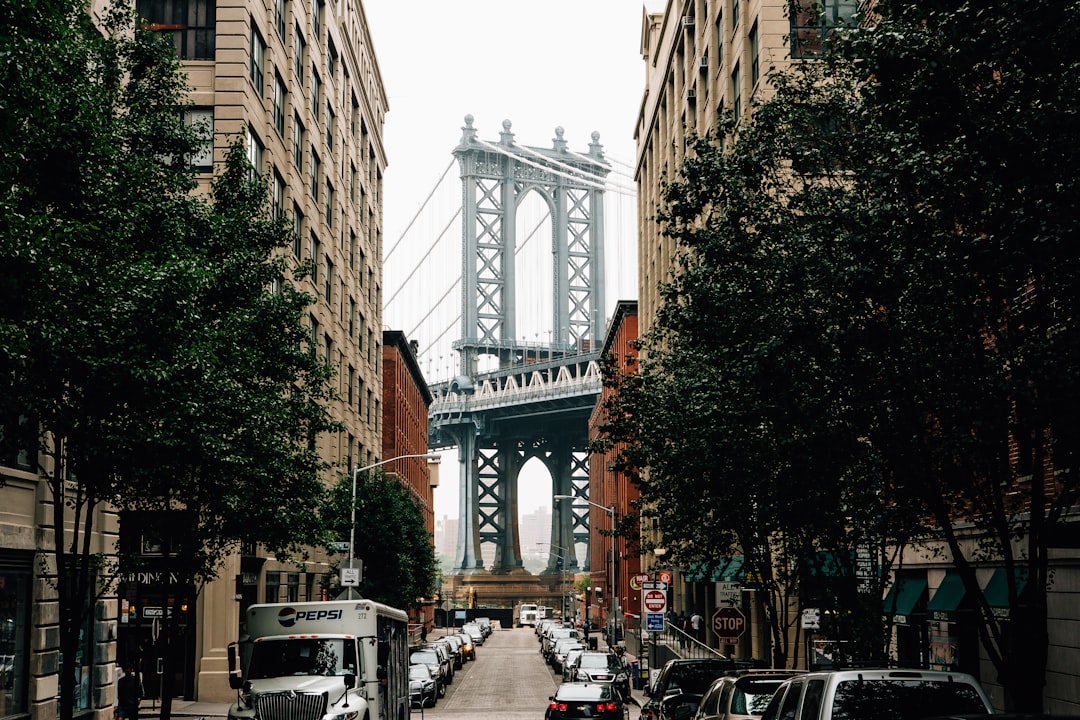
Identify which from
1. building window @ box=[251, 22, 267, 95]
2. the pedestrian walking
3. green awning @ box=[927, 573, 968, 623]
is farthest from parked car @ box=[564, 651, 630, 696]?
building window @ box=[251, 22, 267, 95]

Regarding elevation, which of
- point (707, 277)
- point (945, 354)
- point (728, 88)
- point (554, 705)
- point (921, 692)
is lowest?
point (554, 705)

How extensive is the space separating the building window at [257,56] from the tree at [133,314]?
49.6 feet

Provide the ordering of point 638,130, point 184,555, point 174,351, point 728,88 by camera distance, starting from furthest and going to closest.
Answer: point 638,130, point 728,88, point 184,555, point 174,351

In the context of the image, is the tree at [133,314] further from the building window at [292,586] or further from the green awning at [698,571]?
the building window at [292,586]

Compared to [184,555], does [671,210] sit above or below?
above

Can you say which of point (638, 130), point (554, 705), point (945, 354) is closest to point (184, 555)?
point (554, 705)

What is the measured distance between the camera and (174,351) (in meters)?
17.0

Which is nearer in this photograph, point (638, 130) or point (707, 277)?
point (707, 277)

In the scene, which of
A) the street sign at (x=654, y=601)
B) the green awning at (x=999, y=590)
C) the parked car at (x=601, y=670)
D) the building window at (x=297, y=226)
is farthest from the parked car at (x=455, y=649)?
the green awning at (x=999, y=590)

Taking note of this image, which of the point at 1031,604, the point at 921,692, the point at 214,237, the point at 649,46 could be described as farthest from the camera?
the point at 649,46

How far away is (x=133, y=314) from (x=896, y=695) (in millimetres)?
9870

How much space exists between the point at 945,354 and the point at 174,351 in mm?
9482

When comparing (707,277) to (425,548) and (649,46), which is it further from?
(649,46)

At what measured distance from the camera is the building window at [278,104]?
1776 inches
